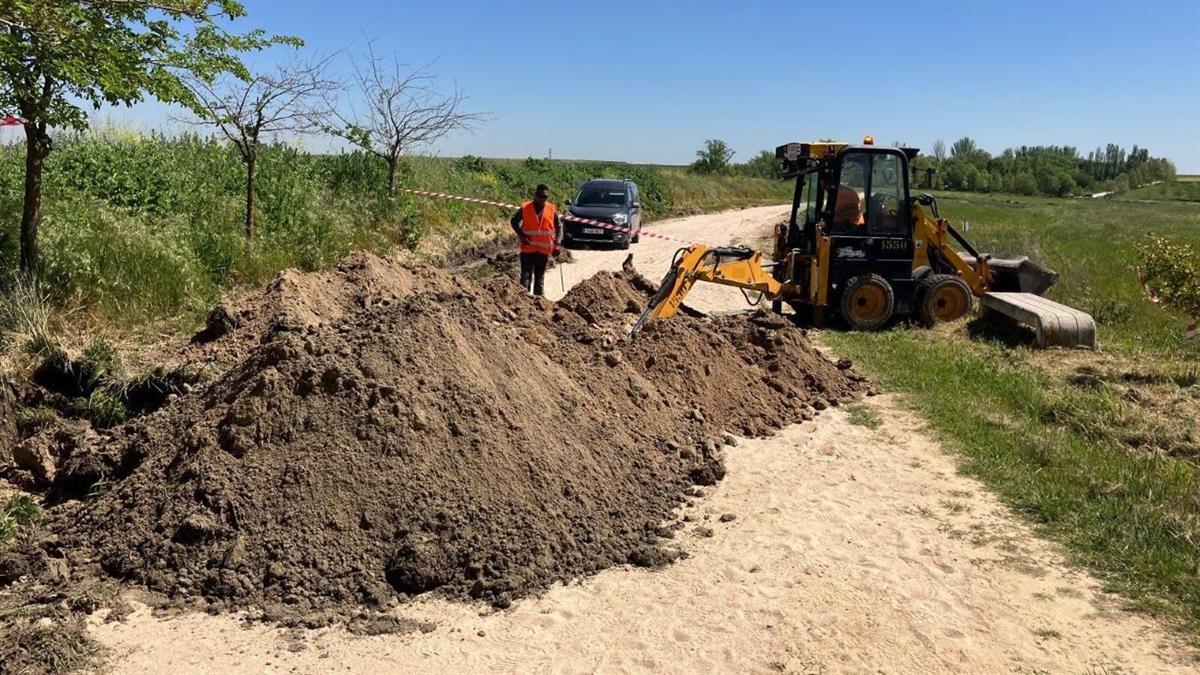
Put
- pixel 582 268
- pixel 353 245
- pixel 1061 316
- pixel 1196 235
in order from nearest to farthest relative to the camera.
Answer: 1. pixel 1061 316
2. pixel 353 245
3. pixel 582 268
4. pixel 1196 235

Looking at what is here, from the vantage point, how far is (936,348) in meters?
11.0

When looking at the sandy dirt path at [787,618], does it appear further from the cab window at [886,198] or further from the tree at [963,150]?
the tree at [963,150]

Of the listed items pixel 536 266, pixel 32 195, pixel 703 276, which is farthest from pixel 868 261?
pixel 32 195

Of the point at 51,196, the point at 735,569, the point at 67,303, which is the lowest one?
the point at 735,569

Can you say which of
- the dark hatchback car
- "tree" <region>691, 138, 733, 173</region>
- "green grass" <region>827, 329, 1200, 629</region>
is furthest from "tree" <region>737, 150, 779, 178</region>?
"green grass" <region>827, 329, 1200, 629</region>

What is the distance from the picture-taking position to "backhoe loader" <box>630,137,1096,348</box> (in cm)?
1137

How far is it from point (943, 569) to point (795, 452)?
2.22m

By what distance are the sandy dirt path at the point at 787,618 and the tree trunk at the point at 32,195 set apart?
5384mm

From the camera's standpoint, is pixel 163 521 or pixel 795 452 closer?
pixel 163 521

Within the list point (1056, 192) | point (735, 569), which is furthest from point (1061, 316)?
→ point (1056, 192)

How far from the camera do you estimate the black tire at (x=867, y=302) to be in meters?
A: 11.9

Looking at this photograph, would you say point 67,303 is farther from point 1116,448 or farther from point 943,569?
point 1116,448

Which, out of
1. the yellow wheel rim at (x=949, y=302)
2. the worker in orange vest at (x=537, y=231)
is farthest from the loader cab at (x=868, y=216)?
the worker in orange vest at (x=537, y=231)

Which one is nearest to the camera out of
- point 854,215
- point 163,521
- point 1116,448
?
point 163,521
